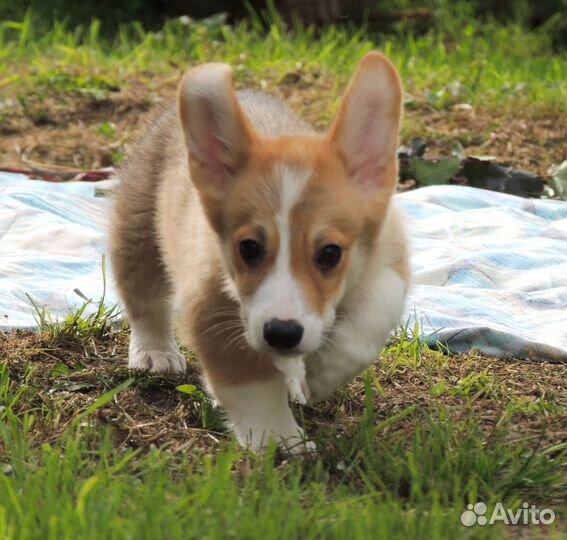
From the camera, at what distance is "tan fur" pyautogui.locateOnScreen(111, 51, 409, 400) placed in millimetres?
3037

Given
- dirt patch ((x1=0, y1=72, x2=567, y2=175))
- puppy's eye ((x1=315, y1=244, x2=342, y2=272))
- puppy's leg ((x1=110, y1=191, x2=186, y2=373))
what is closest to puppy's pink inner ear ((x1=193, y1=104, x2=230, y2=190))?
puppy's eye ((x1=315, y1=244, x2=342, y2=272))

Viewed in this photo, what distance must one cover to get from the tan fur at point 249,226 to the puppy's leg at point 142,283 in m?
0.20

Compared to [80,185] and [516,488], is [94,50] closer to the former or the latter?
[80,185]

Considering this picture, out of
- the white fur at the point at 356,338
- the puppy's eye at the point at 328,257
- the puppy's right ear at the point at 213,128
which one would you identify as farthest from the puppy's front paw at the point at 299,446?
the puppy's right ear at the point at 213,128

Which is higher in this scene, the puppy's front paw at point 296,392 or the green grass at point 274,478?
the green grass at point 274,478

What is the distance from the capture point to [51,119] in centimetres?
760

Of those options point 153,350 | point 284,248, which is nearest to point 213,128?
point 284,248

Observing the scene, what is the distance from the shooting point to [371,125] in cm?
329

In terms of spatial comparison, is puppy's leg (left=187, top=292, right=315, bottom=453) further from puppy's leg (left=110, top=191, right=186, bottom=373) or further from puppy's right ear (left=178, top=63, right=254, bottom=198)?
puppy's leg (left=110, top=191, right=186, bottom=373)

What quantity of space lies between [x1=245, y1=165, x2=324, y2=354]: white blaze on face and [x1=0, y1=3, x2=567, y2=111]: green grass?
15.2 feet

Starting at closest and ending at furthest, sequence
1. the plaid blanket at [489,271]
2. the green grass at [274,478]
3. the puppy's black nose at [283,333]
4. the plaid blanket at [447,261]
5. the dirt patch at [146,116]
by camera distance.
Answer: the green grass at [274,478]
the puppy's black nose at [283,333]
the plaid blanket at [489,271]
the plaid blanket at [447,261]
the dirt patch at [146,116]

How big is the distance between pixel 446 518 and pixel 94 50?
266 inches

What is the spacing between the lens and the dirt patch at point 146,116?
6898 mm

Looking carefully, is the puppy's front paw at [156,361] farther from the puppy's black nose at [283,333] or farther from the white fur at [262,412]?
the puppy's black nose at [283,333]
